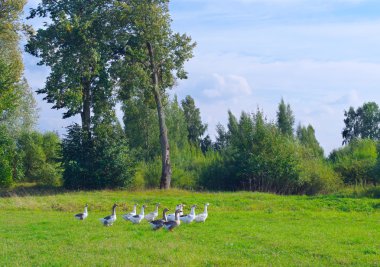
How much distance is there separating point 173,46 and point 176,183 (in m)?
12.7

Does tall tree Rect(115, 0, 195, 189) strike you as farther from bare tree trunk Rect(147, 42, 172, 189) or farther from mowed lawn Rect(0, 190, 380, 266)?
mowed lawn Rect(0, 190, 380, 266)

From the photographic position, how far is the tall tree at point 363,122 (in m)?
90.9

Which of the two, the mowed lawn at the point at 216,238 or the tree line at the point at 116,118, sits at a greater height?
the tree line at the point at 116,118

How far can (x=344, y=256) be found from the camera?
1703 centimetres

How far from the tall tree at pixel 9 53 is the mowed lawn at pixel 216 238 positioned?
19.1 meters

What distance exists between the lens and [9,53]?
201 feet

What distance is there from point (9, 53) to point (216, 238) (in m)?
46.6

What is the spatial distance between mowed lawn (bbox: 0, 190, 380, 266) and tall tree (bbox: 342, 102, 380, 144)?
57.3 meters

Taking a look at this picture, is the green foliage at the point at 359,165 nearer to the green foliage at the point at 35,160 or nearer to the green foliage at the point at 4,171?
the green foliage at the point at 4,171

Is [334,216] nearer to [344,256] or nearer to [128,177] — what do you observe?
[344,256]

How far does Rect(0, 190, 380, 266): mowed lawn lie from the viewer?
16656 millimetres

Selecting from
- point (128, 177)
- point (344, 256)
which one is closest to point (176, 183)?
point (128, 177)

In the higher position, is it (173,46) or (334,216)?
(173,46)

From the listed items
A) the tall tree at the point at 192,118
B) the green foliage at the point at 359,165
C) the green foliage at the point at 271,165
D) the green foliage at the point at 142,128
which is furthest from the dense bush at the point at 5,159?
the tall tree at the point at 192,118
